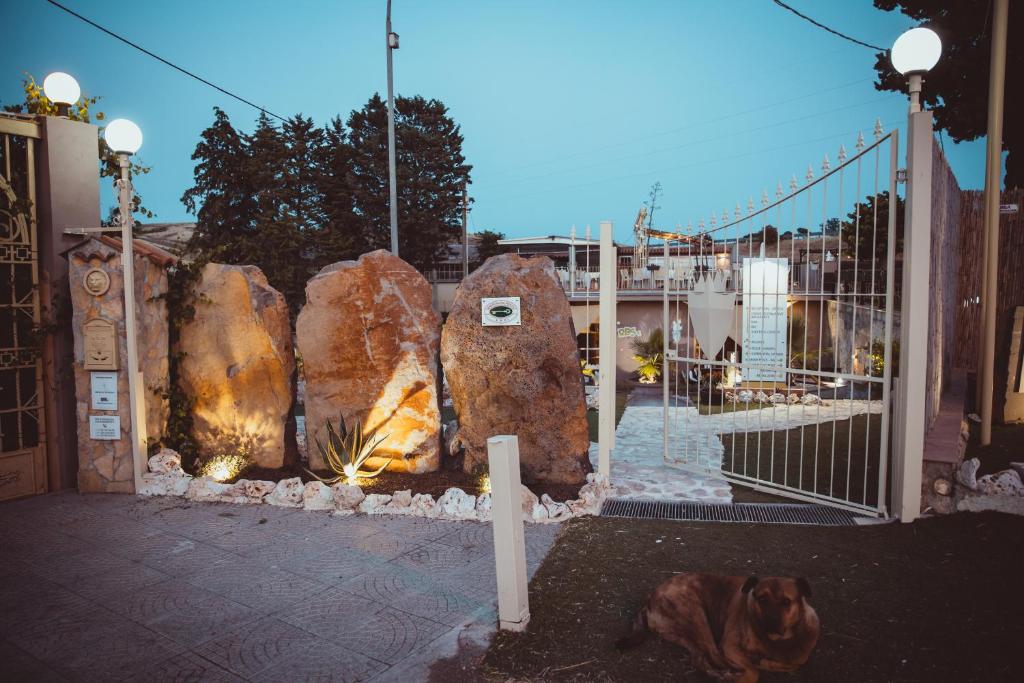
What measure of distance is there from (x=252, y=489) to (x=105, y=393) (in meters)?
1.78

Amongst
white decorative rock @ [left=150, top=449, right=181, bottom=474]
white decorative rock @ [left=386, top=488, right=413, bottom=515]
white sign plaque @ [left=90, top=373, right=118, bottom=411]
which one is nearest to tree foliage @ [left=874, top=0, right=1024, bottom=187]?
white decorative rock @ [left=386, top=488, right=413, bottom=515]

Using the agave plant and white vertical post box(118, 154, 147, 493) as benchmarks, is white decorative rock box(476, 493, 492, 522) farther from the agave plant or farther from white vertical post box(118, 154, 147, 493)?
white vertical post box(118, 154, 147, 493)

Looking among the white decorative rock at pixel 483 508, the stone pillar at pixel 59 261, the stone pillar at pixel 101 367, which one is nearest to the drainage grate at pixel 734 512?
the white decorative rock at pixel 483 508

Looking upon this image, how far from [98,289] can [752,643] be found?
6477 mm

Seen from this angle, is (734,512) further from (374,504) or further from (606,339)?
(374,504)

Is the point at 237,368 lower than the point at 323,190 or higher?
lower

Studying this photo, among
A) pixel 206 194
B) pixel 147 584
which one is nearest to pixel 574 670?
pixel 147 584

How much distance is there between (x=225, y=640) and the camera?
11.6 ft

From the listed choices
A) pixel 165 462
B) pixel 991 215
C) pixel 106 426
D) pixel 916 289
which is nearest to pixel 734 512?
pixel 916 289

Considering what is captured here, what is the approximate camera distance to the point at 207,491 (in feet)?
20.0

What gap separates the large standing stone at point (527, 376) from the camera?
243 inches

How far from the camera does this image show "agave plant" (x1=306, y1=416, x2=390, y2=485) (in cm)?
632

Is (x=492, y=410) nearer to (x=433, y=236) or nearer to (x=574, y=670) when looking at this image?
(x=574, y=670)

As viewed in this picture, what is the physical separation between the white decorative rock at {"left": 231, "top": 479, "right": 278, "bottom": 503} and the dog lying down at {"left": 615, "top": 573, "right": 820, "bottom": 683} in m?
4.07
